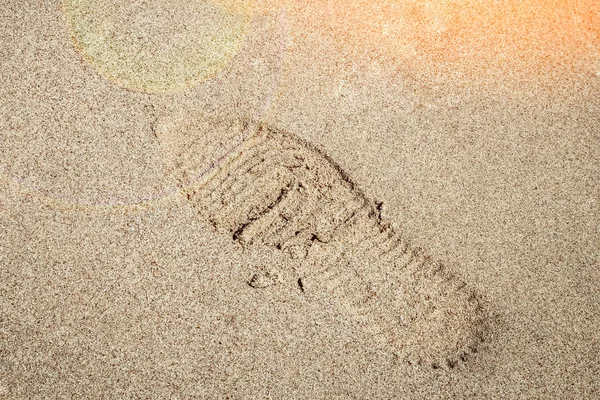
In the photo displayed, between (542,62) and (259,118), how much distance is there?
1.30 m

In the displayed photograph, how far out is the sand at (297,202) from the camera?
7.06 ft

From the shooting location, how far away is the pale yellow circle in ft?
7.77

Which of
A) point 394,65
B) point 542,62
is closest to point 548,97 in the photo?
point 542,62

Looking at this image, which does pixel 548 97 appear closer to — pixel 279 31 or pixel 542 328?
pixel 542 328

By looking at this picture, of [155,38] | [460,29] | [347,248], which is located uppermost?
[460,29]

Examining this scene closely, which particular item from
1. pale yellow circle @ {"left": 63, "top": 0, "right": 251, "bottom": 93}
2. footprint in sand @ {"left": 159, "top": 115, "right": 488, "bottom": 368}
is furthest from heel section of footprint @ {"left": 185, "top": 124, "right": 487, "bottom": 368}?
pale yellow circle @ {"left": 63, "top": 0, "right": 251, "bottom": 93}

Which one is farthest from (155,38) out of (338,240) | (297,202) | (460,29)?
(460,29)

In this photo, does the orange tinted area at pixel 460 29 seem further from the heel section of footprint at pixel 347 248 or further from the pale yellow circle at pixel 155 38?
the heel section of footprint at pixel 347 248

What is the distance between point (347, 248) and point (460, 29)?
1.13 metres

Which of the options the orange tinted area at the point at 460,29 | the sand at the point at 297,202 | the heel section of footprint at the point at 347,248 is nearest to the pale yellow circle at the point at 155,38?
the sand at the point at 297,202

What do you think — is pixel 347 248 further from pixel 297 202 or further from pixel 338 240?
pixel 297 202

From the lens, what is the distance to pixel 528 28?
101 inches

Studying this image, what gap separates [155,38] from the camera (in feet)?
7.89

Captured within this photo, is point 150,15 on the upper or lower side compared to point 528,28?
lower
